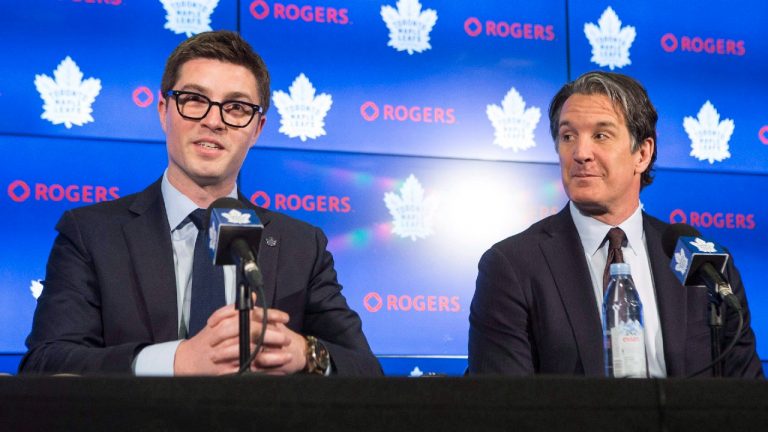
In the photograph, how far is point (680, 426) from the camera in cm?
140

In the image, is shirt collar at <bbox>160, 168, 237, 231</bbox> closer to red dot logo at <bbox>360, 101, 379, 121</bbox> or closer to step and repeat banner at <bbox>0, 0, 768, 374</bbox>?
step and repeat banner at <bbox>0, 0, 768, 374</bbox>

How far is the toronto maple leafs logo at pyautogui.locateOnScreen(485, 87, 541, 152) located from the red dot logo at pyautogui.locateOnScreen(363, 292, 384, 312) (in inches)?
32.3

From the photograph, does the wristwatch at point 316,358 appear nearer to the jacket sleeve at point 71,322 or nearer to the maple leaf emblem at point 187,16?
the jacket sleeve at point 71,322

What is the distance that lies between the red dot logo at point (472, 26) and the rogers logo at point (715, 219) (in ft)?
3.66

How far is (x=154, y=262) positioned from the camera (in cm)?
241

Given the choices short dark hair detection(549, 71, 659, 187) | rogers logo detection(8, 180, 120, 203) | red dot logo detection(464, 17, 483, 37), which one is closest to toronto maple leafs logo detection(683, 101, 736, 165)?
red dot logo detection(464, 17, 483, 37)

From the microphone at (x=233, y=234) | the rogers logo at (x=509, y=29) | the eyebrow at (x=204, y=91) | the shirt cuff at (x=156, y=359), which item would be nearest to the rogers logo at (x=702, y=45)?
the rogers logo at (x=509, y=29)

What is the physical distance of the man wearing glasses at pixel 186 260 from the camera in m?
2.30

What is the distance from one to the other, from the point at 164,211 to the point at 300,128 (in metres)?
1.36

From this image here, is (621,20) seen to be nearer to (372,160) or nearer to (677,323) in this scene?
(372,160)

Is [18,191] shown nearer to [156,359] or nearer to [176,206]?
[176,206]

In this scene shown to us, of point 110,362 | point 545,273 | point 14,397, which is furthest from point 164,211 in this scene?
point 14,397

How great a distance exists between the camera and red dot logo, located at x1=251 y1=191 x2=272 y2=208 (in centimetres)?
373

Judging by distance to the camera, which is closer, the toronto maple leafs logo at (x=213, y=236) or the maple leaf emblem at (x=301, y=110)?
the toronto maple leafs logo at (x=213, y=236)
